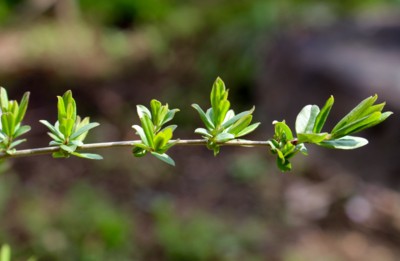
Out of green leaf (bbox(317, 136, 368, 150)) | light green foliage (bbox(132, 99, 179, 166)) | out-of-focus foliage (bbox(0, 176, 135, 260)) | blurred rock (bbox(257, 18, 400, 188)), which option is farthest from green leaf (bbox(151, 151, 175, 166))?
out-of-focus foliage (bbox(0, 176, 135, 260))

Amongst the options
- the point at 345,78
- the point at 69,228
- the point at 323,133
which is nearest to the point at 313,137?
the point at 323,133

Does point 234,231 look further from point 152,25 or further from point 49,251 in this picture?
point 152,25

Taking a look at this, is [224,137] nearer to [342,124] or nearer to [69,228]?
[342,124]

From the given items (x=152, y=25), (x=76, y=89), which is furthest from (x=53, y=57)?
(x=152, y=25)

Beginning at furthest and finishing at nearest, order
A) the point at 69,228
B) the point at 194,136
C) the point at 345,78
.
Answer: the point at 194,136, the point at 69,228, the point at 345,78

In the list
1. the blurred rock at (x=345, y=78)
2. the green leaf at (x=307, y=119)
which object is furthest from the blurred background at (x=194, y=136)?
the green leaf at (x=307, y=119)

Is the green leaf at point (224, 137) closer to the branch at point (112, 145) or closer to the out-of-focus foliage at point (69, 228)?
the branch at point (112, 145)

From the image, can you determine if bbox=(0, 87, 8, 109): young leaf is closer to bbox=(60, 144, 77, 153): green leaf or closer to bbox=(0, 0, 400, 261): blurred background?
bbox=(60, 144, 77, 153): green leaf

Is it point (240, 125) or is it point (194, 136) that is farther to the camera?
point (194, 136)
